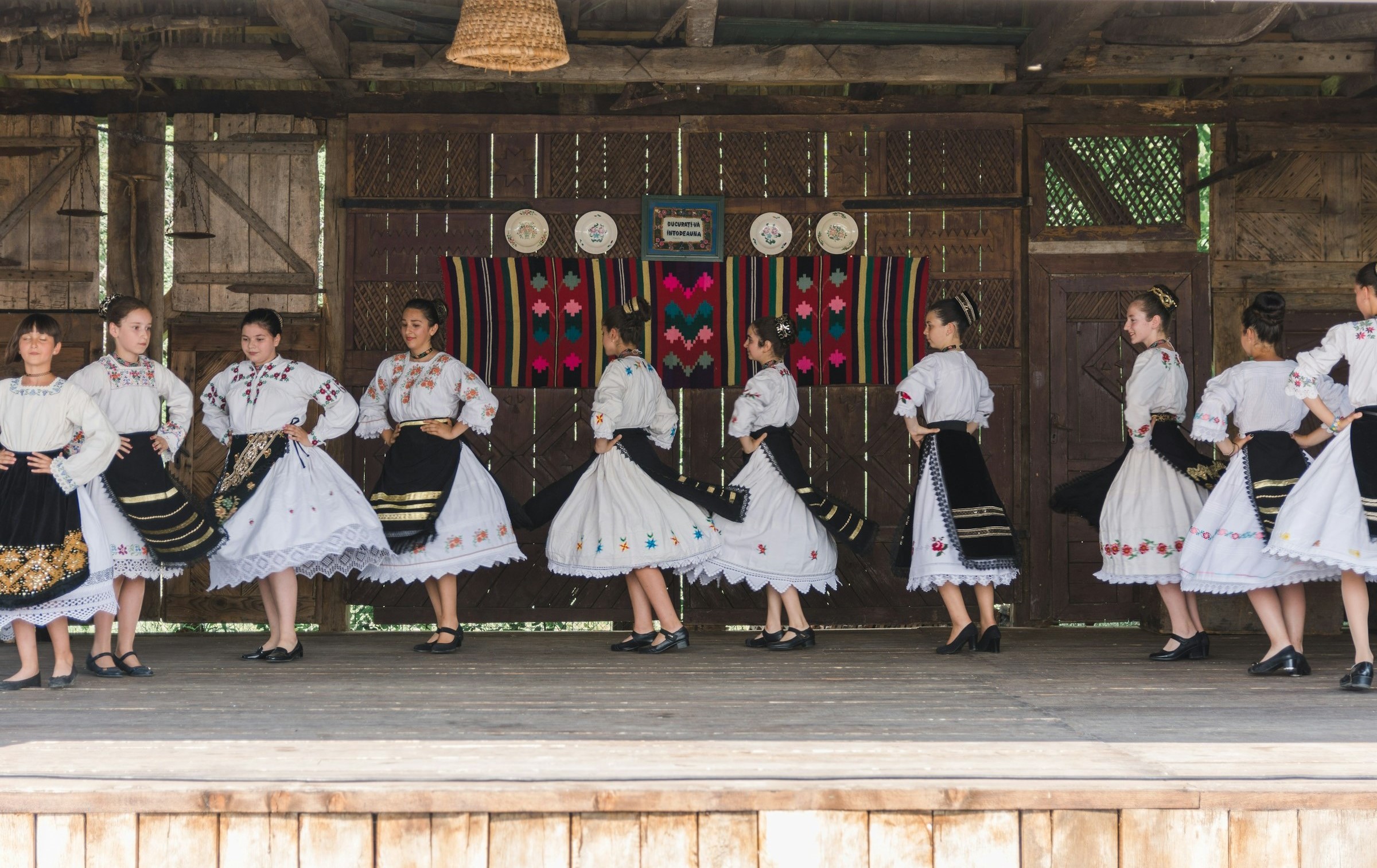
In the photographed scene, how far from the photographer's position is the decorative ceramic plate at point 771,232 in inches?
284

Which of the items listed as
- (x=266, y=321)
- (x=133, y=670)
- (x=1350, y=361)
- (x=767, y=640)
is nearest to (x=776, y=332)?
(x=767, y=640)

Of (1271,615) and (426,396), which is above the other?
(426,396)

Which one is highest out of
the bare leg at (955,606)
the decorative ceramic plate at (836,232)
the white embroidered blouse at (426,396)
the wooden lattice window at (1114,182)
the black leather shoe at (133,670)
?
the wooden lattice window at (1114,182)

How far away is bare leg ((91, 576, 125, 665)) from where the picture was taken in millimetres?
5215

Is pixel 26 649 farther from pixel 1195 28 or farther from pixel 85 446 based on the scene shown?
pixel 1195 28

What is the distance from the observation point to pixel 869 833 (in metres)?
3.21

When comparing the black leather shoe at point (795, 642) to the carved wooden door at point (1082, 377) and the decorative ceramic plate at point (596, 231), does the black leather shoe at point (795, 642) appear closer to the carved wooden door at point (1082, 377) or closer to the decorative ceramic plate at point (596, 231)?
the carved wooden door at point (1082, 377)

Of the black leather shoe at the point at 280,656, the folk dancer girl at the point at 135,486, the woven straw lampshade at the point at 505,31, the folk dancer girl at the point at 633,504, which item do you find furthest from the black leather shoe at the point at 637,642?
the woven straw lampshade at the point at 505,31

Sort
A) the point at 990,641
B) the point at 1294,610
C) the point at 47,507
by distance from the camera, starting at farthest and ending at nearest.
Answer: the point at 990,641 → the point at 1294,610 → the point at 47,507

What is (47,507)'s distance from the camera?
15.8 feet

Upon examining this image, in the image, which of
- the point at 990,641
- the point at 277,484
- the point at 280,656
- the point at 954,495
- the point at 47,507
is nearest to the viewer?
the point at 47,507

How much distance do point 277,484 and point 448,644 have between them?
43.1 inches

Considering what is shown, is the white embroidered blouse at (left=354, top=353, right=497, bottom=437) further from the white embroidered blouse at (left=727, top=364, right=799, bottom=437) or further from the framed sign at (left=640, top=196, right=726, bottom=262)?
the framed sign at (left=640, top=196, right=726, bottom=262)

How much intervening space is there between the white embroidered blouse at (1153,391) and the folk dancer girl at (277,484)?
329 centimetres
